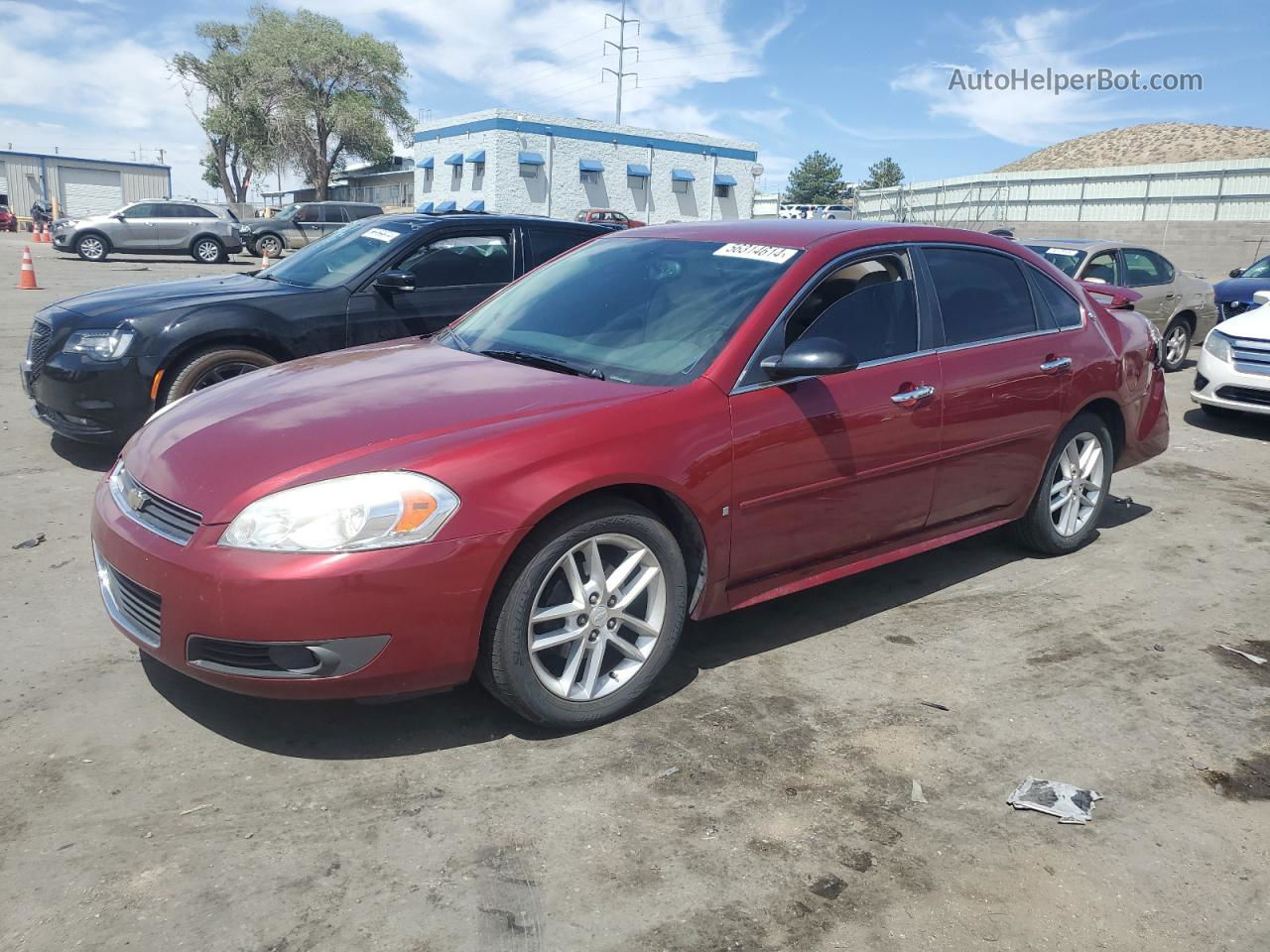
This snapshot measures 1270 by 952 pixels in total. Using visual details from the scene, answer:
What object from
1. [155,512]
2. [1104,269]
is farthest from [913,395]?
[1104,269]

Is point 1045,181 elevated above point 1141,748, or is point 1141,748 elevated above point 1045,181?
point 1045,181

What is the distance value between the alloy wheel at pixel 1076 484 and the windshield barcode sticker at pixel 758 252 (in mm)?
1982

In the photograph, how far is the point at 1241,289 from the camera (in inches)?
521

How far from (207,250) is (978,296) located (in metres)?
26.9

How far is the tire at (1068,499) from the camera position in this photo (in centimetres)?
504

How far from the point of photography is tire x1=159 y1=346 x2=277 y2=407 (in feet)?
20.0

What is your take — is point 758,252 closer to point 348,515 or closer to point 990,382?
point 990,382

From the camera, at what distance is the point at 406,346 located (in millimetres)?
4449

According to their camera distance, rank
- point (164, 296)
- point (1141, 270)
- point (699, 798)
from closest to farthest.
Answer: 1. point (699, 798)
2. point (164, 296)
3. point (1141, 270)

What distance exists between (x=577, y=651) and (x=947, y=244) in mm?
2642

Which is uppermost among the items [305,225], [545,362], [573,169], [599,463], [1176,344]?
[573,169]

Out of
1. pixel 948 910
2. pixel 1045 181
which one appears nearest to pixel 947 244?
pixel 948 910

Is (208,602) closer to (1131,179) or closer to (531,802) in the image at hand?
(531,802)

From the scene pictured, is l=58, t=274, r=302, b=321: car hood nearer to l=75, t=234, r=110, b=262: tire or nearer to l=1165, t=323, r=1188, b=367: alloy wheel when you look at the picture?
l=1165, t=323, r=1188, b=367: alloy wheel
